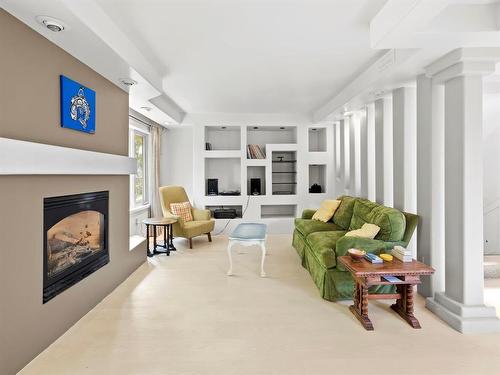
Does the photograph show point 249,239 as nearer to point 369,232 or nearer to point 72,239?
point 369,232

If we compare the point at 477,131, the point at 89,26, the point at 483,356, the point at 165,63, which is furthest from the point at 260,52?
the point at 483,356

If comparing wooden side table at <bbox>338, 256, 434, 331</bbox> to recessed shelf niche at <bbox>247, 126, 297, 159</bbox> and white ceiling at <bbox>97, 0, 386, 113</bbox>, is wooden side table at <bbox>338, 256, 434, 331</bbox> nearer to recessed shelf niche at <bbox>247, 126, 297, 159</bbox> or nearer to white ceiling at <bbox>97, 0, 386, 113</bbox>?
white ceiling at <bbox>97, 0, 386, 113</bbox>


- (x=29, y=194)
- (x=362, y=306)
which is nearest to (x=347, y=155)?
(x=362, y=306)

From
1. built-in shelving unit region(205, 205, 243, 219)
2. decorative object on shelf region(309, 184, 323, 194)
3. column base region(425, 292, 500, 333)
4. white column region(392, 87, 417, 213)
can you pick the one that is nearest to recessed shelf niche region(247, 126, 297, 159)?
decorative object on shelf region(309, 184, 323, 194)

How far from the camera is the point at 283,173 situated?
21.3 ft

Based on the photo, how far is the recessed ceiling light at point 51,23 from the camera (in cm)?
188

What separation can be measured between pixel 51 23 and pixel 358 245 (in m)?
3.10

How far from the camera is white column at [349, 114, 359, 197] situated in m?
4.95

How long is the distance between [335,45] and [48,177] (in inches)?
109

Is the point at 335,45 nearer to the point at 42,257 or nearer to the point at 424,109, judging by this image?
the point at 424,109

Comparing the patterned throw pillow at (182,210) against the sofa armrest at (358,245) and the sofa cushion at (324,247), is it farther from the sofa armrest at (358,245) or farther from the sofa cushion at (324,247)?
the sofa armrest at (358,245)

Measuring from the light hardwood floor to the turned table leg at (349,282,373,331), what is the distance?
6 centimetres

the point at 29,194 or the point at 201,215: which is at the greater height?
the point at 29,194

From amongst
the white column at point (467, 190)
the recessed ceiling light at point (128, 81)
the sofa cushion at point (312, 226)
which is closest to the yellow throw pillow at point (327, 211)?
the sofa cushion at point (312, 226)
